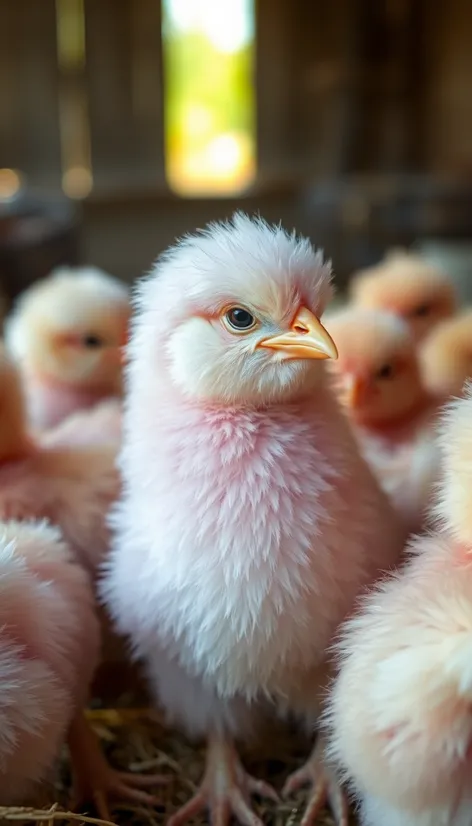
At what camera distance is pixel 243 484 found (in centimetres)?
80

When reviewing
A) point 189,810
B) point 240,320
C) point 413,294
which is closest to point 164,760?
point 189,810

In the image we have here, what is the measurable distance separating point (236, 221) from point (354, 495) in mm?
305

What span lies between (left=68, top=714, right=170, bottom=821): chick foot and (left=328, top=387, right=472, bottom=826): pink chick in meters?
0.29

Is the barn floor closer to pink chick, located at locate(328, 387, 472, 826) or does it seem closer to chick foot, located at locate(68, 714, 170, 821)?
chick foot, located at locate(68, 714, 170, 821)

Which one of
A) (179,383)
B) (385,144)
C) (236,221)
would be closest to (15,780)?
(179,383)

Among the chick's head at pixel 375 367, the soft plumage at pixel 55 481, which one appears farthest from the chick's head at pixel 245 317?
the chick's head at pixel 375 367

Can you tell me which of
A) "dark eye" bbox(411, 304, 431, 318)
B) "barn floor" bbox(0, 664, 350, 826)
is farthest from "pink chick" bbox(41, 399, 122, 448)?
"dark eye" bbox(411, 304, 431, 318)

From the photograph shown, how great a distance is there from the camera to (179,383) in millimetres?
847

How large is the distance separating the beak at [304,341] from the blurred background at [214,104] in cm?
274

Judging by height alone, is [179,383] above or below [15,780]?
above

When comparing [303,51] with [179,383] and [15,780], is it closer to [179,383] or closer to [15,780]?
[179,383]

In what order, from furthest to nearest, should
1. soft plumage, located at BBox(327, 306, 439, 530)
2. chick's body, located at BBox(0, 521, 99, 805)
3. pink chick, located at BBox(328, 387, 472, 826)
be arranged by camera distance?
soft plumage, located at BBox(327, 306, 439, 530)
chick's body, located at BBox(0, 521, 99, 805)
pink chick, located at BBox(328, 387, 472, 826)

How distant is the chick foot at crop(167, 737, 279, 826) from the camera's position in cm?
90

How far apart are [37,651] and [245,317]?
37cm
